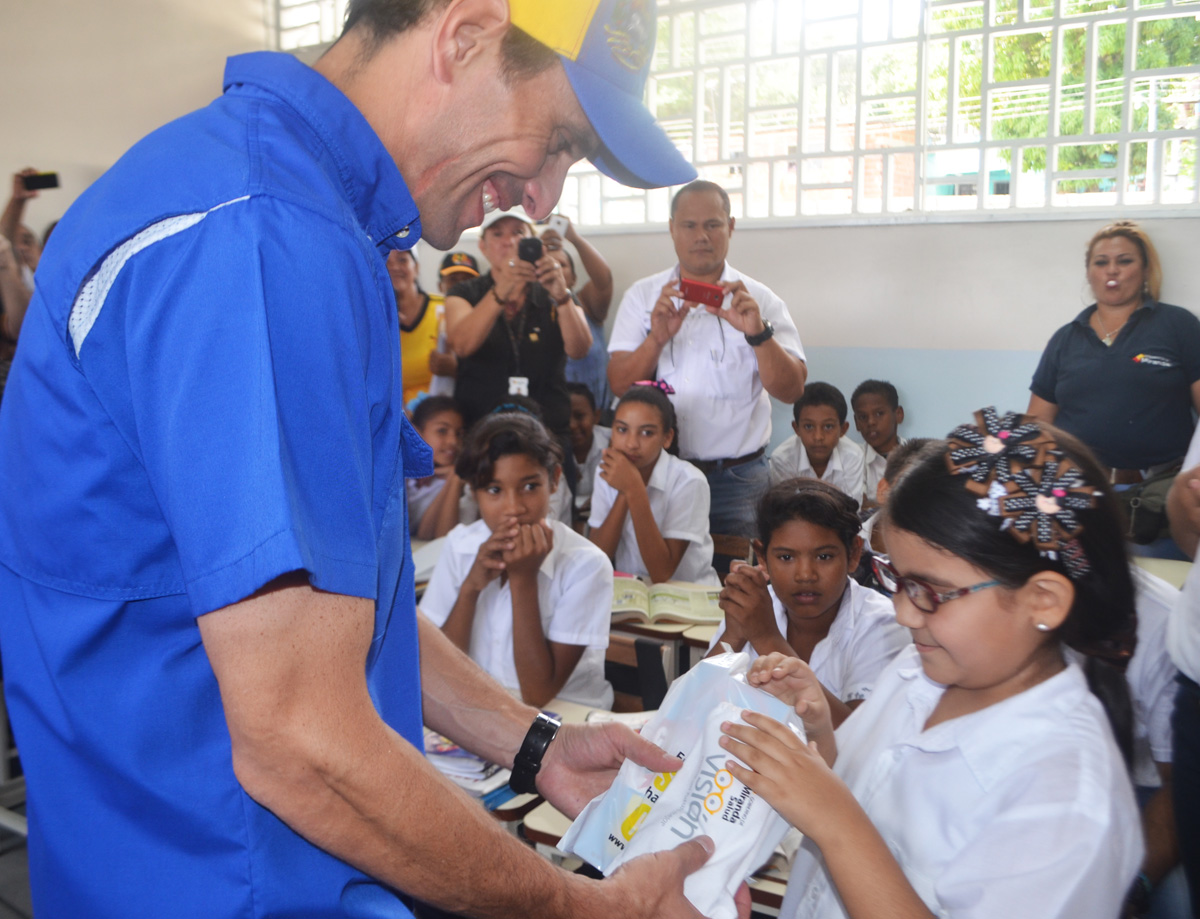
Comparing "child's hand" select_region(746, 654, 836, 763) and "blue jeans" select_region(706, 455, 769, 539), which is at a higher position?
"child's hand" select_region(746, 654, 836, 763)

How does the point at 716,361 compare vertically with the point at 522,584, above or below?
above

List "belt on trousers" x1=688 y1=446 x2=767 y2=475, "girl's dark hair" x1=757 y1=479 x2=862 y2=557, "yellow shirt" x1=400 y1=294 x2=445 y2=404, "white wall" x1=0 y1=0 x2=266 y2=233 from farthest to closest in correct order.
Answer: "white wall" x1=0 y1=0 x2=266 y2=233 → "yellow shirt" x1=400 y1=294 x2=445 y2=404 → "belt on trousers" x1=688 y1=446 x2=767 y2=475 → "girl's dark hair" x1=757 y1=479 x2=862 y2=557

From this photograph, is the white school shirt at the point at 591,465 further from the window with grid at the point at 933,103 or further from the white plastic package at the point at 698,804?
the white plastic package at the point at 698,804

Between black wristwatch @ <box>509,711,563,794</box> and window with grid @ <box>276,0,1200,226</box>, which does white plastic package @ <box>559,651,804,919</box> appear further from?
window with grid @ <box>276,0,1200,226</box>

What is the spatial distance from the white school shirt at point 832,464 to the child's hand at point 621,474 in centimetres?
97

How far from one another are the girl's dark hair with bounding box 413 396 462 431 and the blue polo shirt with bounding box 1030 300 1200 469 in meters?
2.84

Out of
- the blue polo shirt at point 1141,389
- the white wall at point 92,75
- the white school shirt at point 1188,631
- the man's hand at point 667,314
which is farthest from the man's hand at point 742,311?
the white wall at point 92,75

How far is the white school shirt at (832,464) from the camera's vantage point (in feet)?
14.2

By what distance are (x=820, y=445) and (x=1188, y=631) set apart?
9.01 ft

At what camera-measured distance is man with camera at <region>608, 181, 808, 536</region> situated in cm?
376

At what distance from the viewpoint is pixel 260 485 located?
0.58 m

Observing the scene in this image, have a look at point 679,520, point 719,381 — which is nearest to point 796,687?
point 679,520

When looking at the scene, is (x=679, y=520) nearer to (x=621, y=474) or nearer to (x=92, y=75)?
(x=621, y=474)

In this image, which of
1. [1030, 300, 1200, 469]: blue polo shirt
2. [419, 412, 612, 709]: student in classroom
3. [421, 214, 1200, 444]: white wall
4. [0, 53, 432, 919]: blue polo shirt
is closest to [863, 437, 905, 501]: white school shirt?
[421, 214, 1200, 444]: white wall
